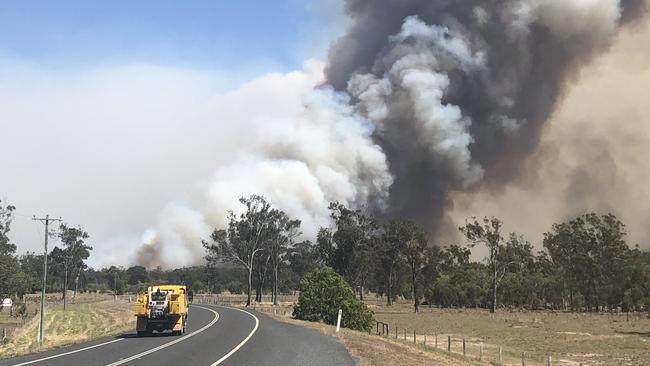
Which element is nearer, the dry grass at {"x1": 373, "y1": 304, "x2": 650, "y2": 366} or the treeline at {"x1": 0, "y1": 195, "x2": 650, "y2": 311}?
the dry grass at {"x1": 373, "y1": 304, "x2": 650, "y2": 366}

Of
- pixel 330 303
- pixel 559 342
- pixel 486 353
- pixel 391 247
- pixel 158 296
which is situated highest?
pixel 391 247

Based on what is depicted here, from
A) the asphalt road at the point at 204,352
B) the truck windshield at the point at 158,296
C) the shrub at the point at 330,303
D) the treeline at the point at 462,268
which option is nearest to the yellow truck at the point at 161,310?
the truck windshield at the point at 158,296

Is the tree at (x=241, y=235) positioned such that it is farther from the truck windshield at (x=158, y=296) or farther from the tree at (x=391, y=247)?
the truck windshield at (x=158, y=296)

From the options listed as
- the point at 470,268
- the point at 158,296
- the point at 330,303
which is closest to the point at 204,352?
the point at 158,296

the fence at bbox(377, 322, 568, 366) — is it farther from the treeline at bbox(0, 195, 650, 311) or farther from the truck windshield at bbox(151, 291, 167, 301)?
the treeline at bbox(0, 195, 650, 311)

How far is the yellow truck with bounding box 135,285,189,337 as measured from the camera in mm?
30844

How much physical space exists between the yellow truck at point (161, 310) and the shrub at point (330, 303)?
1711cm

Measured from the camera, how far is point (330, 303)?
48.1 metres

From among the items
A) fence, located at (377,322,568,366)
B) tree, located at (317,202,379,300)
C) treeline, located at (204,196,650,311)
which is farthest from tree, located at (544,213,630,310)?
fence, located at (377,322,568,366)

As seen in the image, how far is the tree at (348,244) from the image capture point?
11331 cm

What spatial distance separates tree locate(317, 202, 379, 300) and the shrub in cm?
6215

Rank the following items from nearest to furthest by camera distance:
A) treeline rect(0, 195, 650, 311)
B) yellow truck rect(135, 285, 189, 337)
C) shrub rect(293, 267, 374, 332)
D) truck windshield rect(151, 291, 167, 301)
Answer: yellow truck rect(135, 285, 189, 337) → truck windshield rect(151, 291, 167, 301) → shrub rect(293, 267, 374, 332) → treeline rect(0, 195, 650, 311)

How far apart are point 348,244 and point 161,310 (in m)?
83.8

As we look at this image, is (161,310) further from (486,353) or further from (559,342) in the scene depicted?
(559,342)
